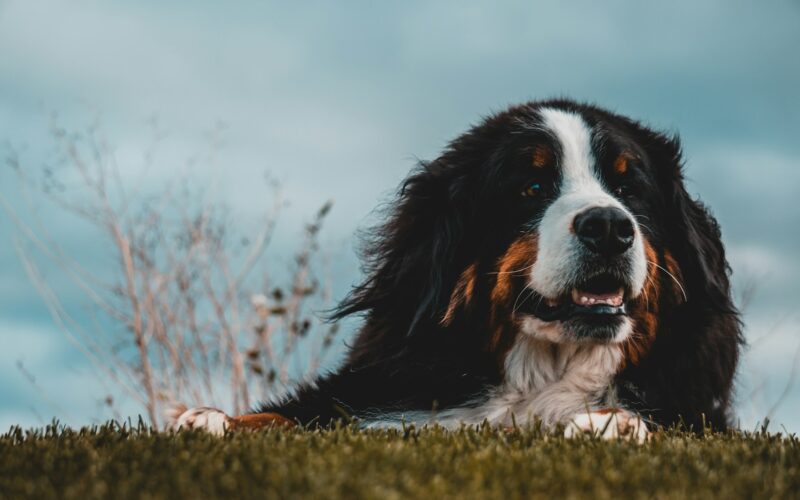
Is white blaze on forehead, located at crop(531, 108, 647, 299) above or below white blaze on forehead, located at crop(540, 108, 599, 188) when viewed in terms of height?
below

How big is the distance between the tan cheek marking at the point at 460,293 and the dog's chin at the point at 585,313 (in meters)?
0.32

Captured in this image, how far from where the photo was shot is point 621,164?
190 inches

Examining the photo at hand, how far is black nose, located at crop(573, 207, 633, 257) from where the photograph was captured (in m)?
4.39

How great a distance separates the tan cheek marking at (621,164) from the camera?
481 centimetres

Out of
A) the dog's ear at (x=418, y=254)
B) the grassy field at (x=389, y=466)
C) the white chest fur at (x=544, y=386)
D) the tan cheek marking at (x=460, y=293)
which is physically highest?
the dog's ear at (x=418, y=254)

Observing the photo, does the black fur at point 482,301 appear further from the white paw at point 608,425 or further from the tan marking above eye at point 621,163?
the white paw at point 608,425

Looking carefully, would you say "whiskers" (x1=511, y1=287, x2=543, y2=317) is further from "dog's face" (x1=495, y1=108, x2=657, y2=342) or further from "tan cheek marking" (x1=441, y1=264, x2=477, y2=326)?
"tan cheek marking" (x1=441, y1=264, x2=477, y2=326)

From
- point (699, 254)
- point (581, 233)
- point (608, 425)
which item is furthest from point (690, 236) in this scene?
point (608, 425)

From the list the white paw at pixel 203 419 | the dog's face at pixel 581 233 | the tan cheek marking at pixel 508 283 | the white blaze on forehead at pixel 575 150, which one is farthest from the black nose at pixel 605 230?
the white paw at pixel 203 419

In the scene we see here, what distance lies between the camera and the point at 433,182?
207 inches

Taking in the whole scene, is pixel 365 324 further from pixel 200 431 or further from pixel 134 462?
pixel 134 462

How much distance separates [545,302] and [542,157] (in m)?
0.75

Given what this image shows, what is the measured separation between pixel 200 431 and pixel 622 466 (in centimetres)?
180

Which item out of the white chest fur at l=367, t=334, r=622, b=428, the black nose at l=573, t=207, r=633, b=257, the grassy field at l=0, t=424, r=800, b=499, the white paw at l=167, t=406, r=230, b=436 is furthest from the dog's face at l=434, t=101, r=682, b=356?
the white paw at l=167, t=406, r=230, b=436
